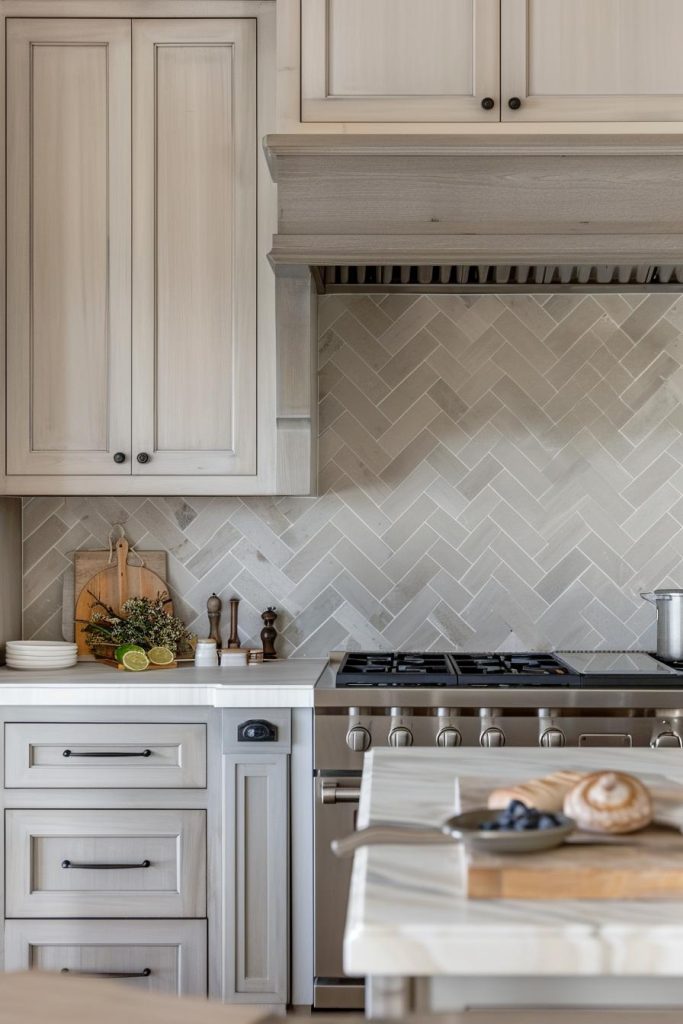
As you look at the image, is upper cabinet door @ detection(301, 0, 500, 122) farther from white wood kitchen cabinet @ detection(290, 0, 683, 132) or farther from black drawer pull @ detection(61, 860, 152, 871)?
black drawer pull @ detection(61, 860, 152, 871)

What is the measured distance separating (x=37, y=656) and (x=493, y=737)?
1.33m

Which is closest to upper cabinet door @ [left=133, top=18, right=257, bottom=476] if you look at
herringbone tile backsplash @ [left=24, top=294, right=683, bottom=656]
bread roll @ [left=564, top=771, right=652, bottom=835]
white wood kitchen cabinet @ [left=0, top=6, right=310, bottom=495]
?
white wood kitchen cabinet @ [left=0, top=6, right=310, bottom=495]

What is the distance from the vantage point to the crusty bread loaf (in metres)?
1.32

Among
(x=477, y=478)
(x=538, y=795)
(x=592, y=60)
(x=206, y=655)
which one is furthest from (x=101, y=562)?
(x=538, y=795)

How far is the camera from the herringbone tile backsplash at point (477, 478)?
3.32 meters

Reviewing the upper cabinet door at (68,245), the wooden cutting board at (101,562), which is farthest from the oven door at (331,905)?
the upper cabinet door at (68,245)

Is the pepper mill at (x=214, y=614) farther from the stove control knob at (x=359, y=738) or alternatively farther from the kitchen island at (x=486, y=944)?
the kitchen island at (x=486, y=944)

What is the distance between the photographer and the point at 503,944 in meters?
1.01

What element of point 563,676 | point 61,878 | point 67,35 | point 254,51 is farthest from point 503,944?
point 67,35

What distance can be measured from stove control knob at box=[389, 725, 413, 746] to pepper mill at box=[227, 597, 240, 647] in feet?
2.58

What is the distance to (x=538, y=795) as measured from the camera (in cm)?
133

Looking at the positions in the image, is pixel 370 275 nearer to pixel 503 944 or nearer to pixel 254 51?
pixel 254 51

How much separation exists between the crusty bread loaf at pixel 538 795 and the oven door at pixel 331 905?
4.32 feet

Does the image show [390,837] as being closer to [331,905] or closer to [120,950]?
[331,905]
